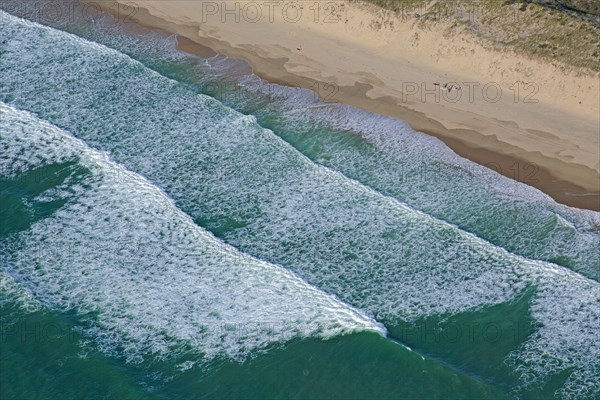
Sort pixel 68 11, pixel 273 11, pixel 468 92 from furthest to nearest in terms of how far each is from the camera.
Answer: pixel 68 11, pixel 273 11, pixel 468 92

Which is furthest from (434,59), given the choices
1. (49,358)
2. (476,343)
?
(49,358)

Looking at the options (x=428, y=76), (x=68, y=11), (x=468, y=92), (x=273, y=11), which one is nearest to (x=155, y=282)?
(x=428, y=76)

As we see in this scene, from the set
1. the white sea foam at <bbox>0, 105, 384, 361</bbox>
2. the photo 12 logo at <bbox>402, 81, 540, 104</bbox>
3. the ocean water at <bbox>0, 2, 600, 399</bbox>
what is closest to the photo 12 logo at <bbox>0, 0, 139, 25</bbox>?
the ocean water at <bbox>0, 2, 600, 399</bbox>

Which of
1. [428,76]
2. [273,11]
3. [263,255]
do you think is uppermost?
[273,11]

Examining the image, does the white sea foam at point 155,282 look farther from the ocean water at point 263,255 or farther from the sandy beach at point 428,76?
the sandy beach at point 428,76

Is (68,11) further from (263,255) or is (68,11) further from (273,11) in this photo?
(263,255)

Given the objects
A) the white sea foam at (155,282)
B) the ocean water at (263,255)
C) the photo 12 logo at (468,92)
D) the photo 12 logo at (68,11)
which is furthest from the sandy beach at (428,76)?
the white sea foam at (155,282)

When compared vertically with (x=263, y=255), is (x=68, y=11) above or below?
above
